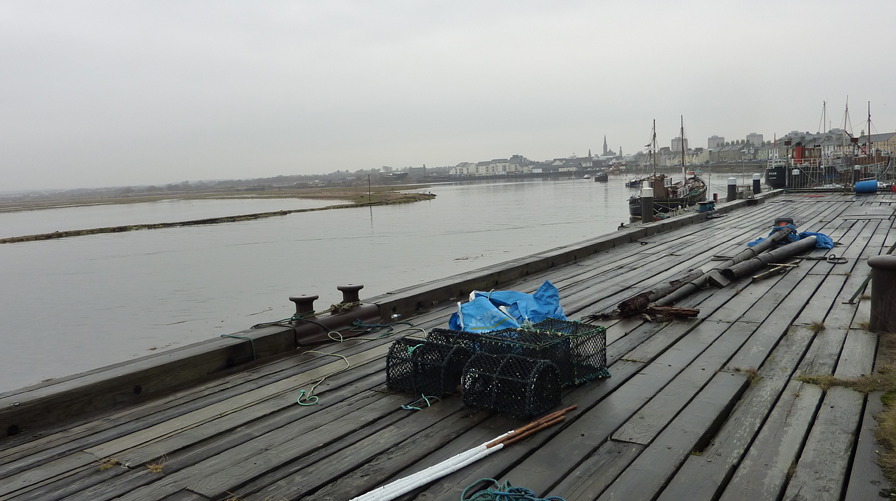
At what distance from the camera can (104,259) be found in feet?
76.2

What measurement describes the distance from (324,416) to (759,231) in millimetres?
10706

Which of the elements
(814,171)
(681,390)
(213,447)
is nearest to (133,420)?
(213,447)

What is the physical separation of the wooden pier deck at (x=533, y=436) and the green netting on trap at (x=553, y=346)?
0.11 m

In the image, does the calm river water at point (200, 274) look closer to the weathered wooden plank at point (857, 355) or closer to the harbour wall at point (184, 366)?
the harbour wall at point (184, 366)

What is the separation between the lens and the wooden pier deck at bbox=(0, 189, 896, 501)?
2588mm

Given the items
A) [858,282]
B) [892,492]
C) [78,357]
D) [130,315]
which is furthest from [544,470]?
[130,315]

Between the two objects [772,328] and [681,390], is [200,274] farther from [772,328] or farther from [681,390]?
[681,390]

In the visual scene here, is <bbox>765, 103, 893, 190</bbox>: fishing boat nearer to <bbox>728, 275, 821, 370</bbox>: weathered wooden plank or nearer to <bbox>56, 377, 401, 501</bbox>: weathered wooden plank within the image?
<bbox>728, 275, 821, 370</bbox>: weathered wooden plank

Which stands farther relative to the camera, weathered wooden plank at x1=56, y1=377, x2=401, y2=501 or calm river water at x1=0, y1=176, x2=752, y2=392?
calm river water at x1=0, y1=176, x2=752, y2=392

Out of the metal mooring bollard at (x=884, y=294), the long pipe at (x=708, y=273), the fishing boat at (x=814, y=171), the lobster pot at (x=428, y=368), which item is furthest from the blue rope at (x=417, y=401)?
the fishing boat at (x=814, y=171)

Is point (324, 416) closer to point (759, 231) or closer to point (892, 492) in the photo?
point (892, 492)

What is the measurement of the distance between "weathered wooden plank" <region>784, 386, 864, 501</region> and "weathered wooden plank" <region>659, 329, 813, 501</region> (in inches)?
9.2

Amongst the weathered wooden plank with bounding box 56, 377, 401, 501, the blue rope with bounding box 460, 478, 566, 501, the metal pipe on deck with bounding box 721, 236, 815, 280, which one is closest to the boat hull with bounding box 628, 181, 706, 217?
the metal pipe on deck with bounding box 721, 236, 815, 280

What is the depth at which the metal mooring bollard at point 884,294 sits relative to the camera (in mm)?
4352
